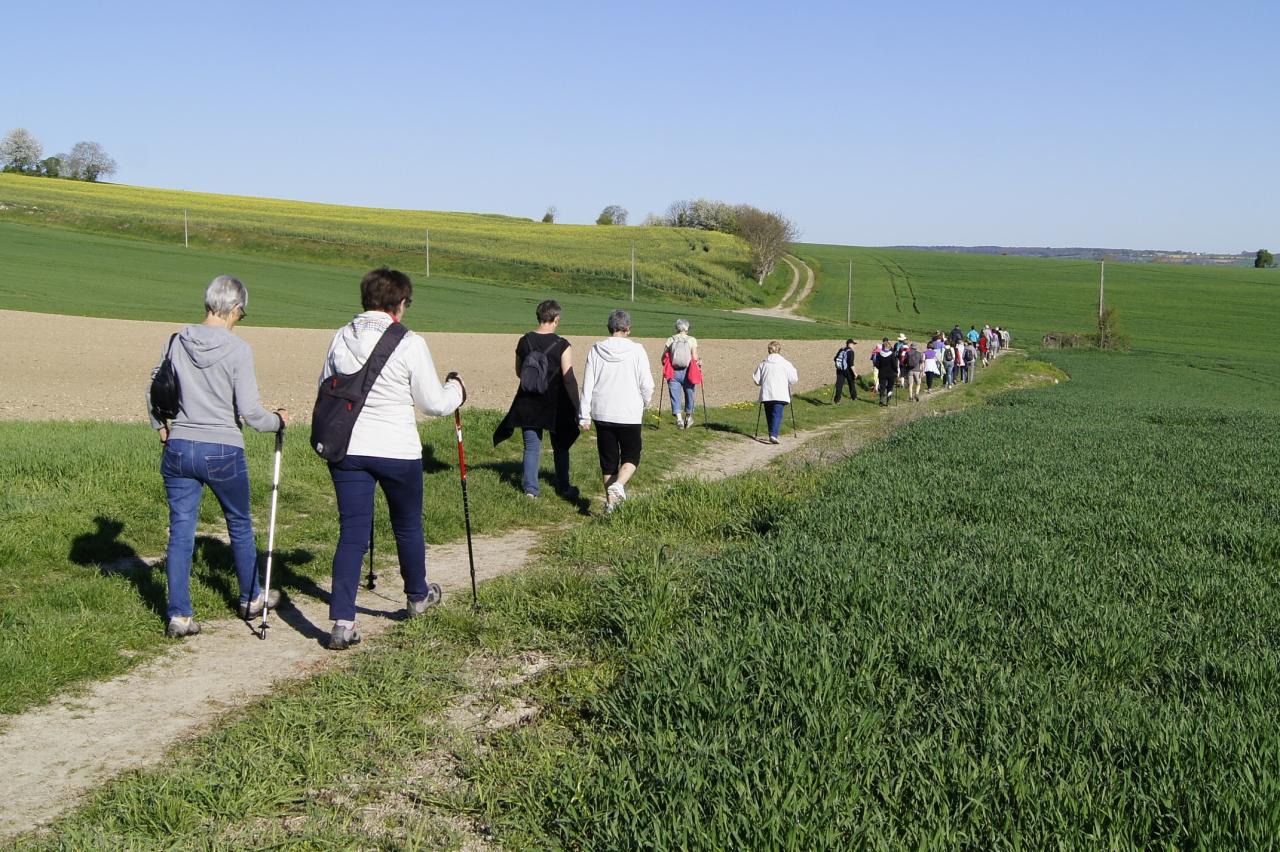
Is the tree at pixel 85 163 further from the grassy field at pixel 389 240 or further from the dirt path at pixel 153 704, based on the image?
the dirt path at pixel 153 704

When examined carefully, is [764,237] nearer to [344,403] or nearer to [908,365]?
[908,365]

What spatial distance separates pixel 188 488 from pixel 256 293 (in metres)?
46.9

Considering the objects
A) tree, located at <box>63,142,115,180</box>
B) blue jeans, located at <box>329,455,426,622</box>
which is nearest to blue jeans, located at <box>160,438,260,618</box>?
blue jeans, located at <box>329,455,426,622</box>

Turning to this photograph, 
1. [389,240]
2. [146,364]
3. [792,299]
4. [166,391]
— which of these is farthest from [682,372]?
[792,299]

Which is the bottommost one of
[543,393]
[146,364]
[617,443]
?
[146,364]

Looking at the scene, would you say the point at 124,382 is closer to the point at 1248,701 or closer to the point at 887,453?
the point at 887,453

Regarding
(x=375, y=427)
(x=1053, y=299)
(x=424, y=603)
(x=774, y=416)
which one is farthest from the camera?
(x=1053, y=299)

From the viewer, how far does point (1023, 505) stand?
28.2 feet

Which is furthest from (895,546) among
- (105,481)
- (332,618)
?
(105,481)

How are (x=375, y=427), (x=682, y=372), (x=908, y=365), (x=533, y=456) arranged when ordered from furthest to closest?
(x=908, y=365) → (x=682, y=372) → (x=533, y=456) → (x=375, y=427)

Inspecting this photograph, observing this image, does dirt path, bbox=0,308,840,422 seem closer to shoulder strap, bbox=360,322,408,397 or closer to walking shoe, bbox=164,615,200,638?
walking shoe, bbox=164,615,200,638

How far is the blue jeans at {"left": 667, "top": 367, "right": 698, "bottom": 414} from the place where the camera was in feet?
59.9

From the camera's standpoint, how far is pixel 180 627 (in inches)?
240

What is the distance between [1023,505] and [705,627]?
4.26 meters
